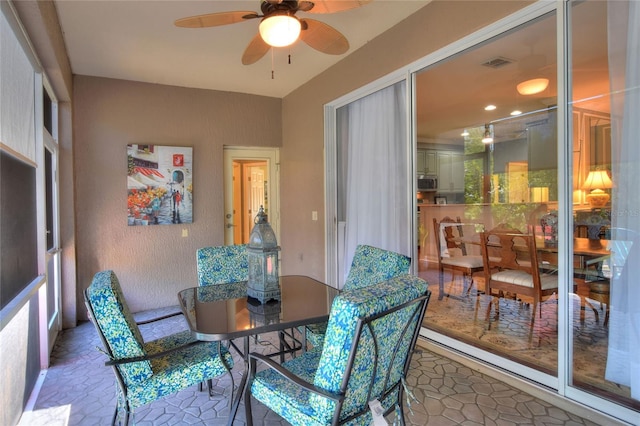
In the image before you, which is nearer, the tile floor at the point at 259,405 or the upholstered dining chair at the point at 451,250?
the tile floor at the point at 259,405

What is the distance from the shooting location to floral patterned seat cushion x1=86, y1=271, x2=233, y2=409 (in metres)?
1.56

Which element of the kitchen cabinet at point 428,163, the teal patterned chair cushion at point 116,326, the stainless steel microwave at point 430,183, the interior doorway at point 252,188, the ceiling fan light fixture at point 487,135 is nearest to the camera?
the teal patterned chair cushion at point 116,326

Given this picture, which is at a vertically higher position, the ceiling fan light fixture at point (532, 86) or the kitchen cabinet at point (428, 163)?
the ceiling fan light fixture at point (532, 86)

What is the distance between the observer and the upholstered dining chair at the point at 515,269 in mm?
2838

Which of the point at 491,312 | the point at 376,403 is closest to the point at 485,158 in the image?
the point at 491,312

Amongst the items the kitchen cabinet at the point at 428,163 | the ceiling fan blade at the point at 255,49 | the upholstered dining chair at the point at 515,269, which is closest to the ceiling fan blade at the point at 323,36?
Result: the ceiling fan blade at the point at 255,49

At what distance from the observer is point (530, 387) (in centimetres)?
229

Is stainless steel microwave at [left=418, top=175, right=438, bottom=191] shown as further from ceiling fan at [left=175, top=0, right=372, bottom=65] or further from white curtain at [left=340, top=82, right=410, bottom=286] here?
ceiling fan at [left=175, top=0, right=372, bottom=65]

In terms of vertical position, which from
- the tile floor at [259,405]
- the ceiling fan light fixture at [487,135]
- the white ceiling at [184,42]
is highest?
the white ceiling at [184,42]

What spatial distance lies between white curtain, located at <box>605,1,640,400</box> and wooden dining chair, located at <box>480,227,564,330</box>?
2.11 feet

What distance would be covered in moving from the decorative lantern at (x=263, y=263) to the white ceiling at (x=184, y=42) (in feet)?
6.35

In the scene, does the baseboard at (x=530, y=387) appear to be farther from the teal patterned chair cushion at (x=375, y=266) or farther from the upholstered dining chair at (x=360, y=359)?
the upholstered dining chair at (x=360, y=359)

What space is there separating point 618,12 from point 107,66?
15.2ft

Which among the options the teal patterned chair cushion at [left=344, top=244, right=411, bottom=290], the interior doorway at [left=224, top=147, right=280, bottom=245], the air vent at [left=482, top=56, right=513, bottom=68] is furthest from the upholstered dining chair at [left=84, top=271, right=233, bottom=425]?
the air vent at [left=482, top=56, right=513, bottom=68]
